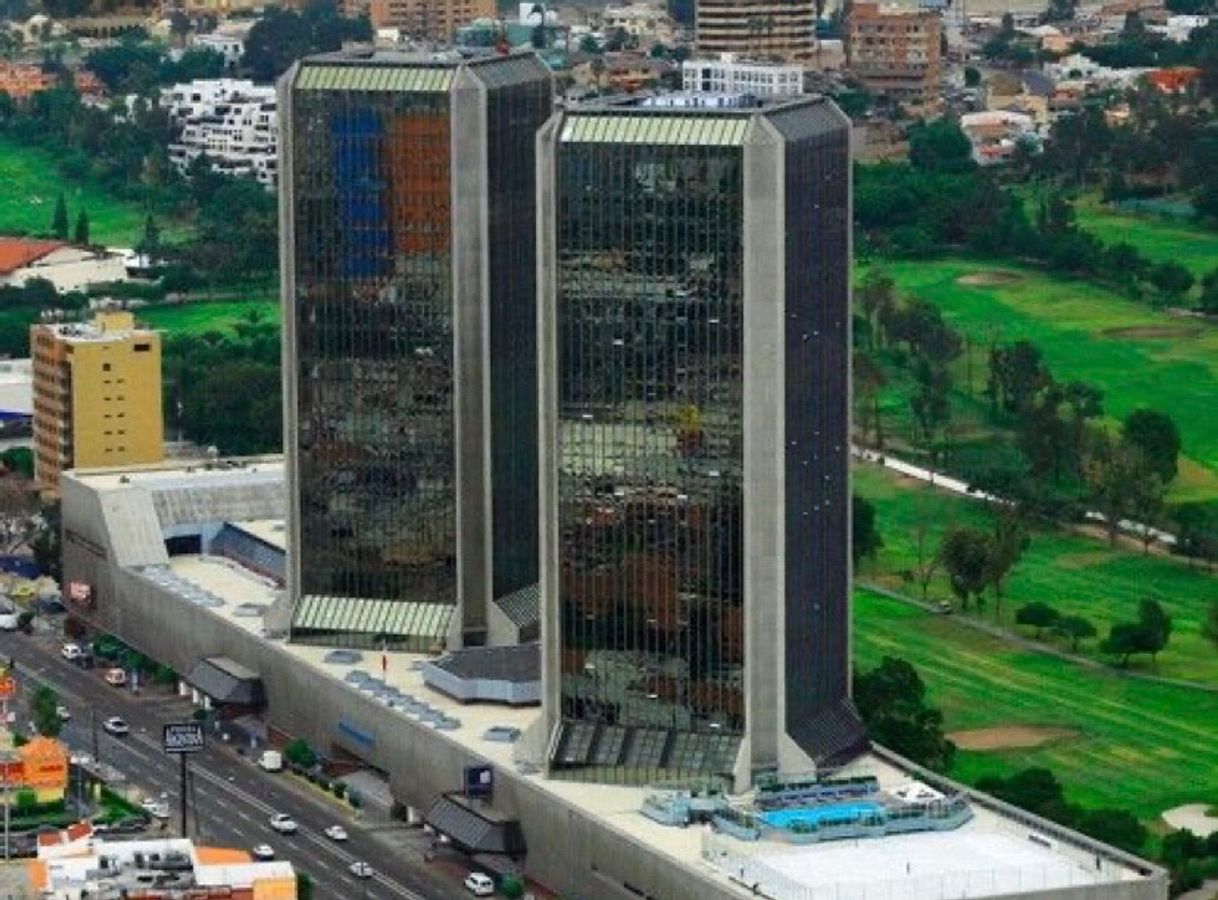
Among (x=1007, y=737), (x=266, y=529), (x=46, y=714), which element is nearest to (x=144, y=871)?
(x=46, y=714)

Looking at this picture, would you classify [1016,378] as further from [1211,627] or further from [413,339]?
[413,339]

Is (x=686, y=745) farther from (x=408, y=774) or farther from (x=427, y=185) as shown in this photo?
(x=427, y=185)

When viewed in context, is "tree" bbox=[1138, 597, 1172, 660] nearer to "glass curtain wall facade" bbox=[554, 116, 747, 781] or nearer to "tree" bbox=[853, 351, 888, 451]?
"glass curtain wall facade" bbox=[554, 116, 747, 781]

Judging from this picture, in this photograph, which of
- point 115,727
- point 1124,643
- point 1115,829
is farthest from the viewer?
point 1124,643

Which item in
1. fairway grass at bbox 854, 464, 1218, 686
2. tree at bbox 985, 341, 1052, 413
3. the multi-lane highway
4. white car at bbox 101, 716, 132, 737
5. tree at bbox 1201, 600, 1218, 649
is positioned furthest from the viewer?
tree at bbox 985, 341, 1052, 413

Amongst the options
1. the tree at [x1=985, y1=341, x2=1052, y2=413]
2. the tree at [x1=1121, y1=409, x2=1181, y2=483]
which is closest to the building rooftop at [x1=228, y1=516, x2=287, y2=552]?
the tree at [x1=1121, y1=409, x2=1181, y2=483]

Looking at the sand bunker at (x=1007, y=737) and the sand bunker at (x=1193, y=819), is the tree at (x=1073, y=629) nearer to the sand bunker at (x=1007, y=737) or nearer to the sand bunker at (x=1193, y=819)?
the sand bunker at (x=1007, y=737)
